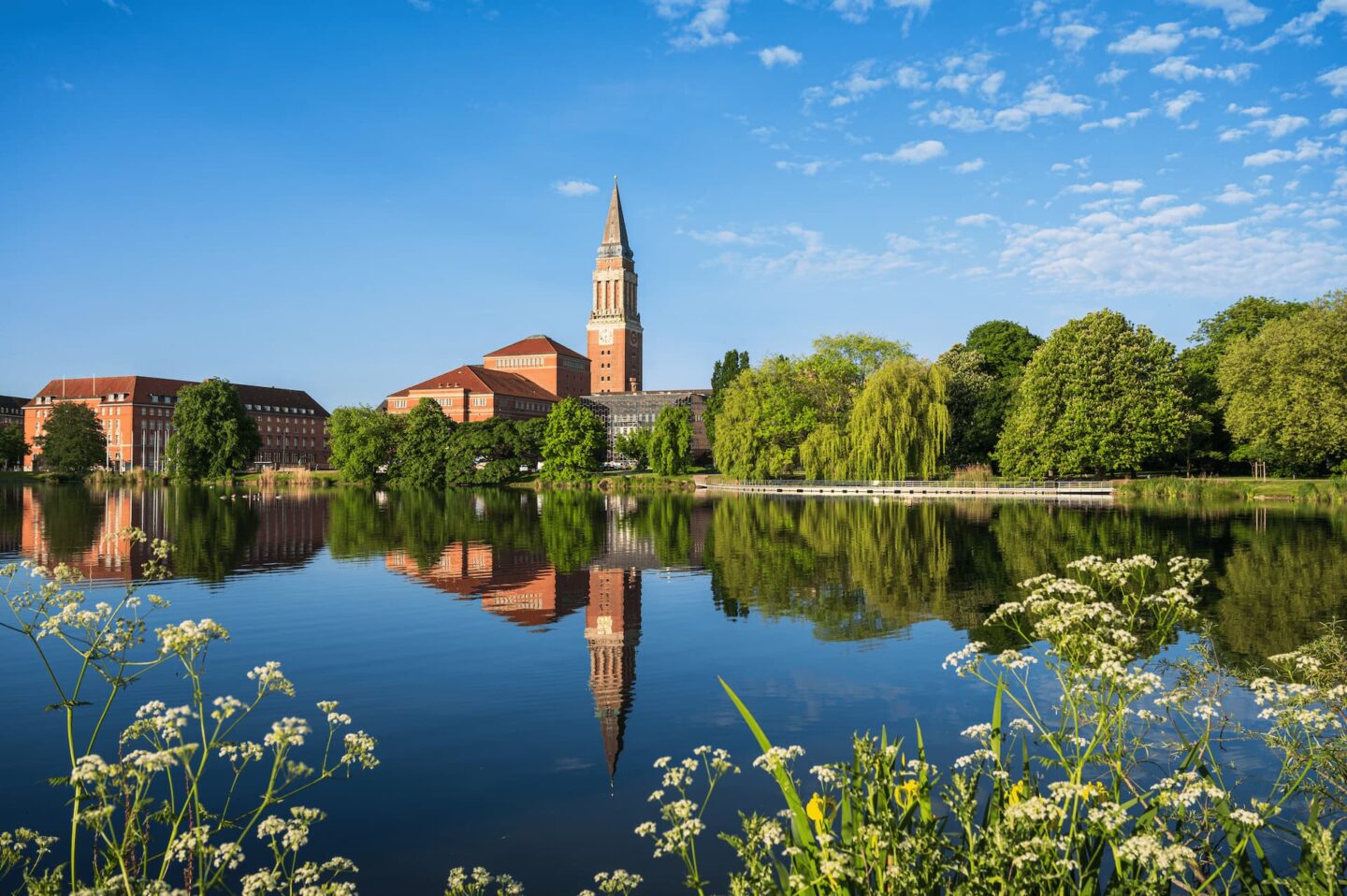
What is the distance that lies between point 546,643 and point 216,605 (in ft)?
26.8

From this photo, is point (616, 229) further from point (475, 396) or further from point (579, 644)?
point (579, 644)

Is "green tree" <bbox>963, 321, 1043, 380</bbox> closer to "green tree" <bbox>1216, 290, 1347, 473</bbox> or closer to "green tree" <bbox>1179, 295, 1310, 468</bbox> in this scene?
"green tree" <bbox>1179, 295, 1310, 468</bbox>

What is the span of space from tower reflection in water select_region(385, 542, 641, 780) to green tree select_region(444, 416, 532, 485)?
62235mm

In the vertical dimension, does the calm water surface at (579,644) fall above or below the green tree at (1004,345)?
below

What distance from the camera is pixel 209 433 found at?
3642 inches

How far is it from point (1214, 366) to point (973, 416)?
58.9 feet

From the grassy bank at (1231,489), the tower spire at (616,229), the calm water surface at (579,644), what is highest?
the tower spire at (616,229)

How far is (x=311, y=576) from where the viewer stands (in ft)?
78.9

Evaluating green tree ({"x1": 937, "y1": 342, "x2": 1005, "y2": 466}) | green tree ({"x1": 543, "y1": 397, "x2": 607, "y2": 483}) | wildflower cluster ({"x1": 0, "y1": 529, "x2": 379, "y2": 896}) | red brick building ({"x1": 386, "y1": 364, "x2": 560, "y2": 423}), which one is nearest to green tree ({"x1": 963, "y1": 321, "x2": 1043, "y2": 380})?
green tree ({"x1": 937, "y1": 342, "x2": 1005, "y2": 466})

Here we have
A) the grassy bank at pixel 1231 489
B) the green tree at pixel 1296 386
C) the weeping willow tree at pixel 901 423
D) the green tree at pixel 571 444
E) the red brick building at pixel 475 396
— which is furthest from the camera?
the red brick building at pixel 475 396

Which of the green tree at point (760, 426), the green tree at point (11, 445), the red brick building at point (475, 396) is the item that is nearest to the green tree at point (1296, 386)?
the green tree at point (760, 426)

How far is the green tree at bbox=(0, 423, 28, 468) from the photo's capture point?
127412 millimetres

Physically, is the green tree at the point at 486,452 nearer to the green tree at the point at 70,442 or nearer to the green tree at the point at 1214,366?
the green tree at the point at 70,442

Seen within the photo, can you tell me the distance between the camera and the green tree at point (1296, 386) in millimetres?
53125
